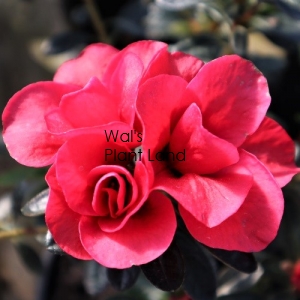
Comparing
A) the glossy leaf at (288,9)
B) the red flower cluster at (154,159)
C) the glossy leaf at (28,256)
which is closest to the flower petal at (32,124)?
the red flower cluster at (154,159)

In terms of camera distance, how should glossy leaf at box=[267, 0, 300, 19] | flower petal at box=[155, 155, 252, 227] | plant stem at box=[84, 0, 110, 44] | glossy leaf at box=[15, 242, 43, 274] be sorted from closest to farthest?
flower petal at box=[155, 155, 252, 227], glossy leaf at box=[267, 0, 300, 19], glossy leaf at box=[15, 242, 43, 274], plant stem at box=[84, 0, 110, 44]

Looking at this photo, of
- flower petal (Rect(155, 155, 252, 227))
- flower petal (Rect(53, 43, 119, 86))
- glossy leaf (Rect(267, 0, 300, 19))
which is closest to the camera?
flower petal (Rect(155, 155, 252, 227))

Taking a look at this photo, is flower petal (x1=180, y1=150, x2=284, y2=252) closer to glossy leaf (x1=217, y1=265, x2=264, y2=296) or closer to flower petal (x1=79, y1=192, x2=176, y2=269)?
flower petal (x1=79, y1=192, x2=176, y2=269)

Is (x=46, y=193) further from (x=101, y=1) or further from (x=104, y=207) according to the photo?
(x=101, y=1)

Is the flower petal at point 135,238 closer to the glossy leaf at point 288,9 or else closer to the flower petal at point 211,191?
the flower petal at point 211,191

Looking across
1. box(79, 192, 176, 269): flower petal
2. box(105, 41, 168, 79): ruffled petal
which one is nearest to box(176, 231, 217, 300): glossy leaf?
box(79, 192, 176, 269): flower petal
